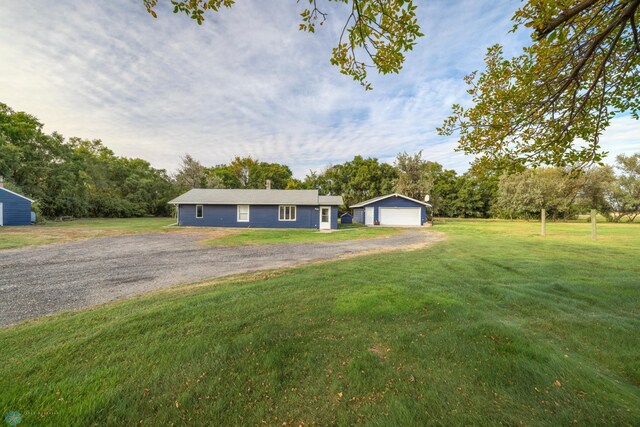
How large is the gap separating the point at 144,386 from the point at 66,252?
11.2 meters

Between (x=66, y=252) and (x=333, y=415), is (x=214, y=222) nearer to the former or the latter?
(x=66, y=252)

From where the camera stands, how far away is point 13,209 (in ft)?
67.8

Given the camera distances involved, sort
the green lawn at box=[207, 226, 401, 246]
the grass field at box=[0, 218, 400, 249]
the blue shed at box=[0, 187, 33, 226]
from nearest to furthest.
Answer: the grass field at box=[0, 218, 400, 249] → the green lawn at box=[207, 226, 401, 246] → the blue shed at box=[0, 187, 33, 226]

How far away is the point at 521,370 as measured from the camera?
2.65m

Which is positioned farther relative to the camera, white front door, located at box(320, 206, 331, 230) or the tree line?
the tree line

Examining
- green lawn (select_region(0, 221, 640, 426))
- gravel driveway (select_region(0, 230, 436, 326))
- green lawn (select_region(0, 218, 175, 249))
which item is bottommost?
gravel driveway (select_region(0, 230, 436, 326))

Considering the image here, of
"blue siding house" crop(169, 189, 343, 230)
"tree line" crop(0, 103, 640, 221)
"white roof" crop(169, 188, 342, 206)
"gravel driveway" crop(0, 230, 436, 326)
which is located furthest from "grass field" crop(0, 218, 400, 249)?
"tree line" crop(0, 103, 640, 221)

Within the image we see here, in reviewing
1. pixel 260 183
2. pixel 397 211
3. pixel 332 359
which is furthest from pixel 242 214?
pixel 260 183

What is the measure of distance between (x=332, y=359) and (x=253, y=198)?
2320 centimetres

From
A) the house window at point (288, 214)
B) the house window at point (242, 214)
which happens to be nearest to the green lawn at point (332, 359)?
the house window at point (288, 214)

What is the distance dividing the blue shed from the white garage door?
3141cm

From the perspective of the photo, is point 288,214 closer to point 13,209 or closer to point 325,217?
point 325,217

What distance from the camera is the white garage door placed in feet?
90.0

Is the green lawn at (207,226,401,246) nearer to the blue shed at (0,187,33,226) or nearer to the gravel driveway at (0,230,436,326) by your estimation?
the gravel driveway at (0,230,436,326)
